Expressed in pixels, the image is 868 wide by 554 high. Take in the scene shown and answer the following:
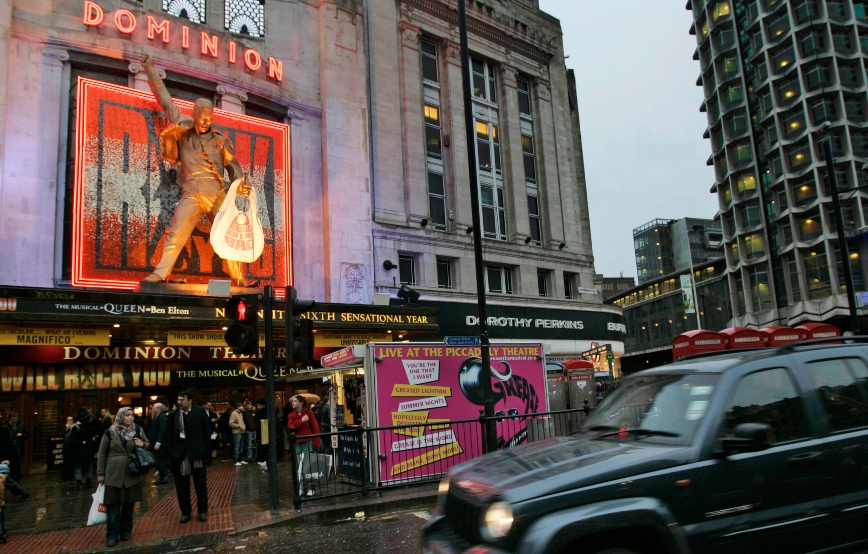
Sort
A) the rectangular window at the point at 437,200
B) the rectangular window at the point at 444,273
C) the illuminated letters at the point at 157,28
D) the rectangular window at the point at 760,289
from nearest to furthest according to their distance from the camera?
the illuminated letters at the point at 157,28, the rectangular window at the point at 444,273, the rectangular window at the point at 437,200, the rectangular window at the point at 760,289

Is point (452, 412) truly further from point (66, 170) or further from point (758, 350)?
point (66, 170)

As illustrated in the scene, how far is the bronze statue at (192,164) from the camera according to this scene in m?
18.4

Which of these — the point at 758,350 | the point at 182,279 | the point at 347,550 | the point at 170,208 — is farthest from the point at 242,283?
the point at 758,350

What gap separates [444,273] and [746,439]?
2207cm

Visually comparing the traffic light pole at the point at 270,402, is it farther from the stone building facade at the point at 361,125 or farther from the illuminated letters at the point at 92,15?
the illuminated letters at the point at 92,15

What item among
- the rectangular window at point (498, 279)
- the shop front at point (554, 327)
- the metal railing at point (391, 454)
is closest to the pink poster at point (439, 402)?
the metal railing at point (391, 454)

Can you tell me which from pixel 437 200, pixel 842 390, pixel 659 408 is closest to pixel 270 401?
pixel 659 408

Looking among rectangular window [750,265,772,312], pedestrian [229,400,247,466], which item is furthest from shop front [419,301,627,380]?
rectangular window [750,265,772,312]

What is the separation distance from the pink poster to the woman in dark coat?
7.90 metres

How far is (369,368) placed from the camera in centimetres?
1184

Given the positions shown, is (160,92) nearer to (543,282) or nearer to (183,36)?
(183,36)

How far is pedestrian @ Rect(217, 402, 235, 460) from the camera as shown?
738 inches

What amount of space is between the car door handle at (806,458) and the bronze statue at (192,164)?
17420 millimetres

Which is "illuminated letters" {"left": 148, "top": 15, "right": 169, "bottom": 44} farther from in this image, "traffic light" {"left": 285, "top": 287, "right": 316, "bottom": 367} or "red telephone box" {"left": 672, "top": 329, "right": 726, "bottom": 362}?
"red telephone box" {"left": 672, "top": 329, "right": 726, "bottom": 362}
